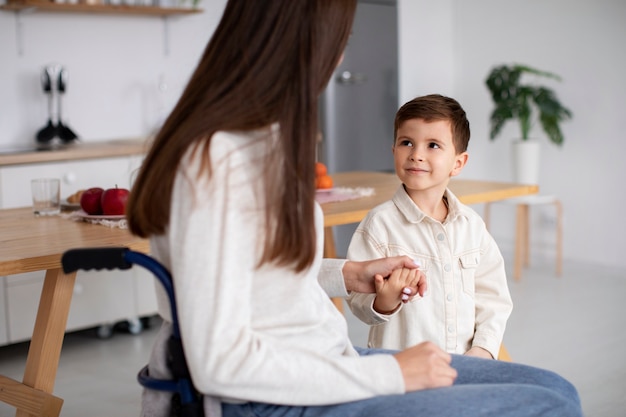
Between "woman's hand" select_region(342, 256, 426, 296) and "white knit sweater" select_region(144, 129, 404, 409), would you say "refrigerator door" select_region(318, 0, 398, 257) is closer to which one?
"woman's hand" select_region(342, 256, 426, 296)

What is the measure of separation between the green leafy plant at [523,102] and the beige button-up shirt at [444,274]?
3076 millimetres

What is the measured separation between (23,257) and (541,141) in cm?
417

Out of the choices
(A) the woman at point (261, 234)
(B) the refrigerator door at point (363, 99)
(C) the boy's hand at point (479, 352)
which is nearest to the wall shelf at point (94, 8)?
(B) the refrigerator door at point (363, 99)

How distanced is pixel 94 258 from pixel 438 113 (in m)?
0.97

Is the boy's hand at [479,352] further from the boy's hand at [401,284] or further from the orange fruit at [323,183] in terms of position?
the orange fruit at [323,183]

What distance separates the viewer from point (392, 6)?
5.43 meters

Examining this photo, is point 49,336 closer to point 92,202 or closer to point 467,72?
point 92,202

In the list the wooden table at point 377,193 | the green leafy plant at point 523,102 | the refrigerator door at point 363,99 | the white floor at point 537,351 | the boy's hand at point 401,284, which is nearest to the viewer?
the boy's hand at point 401,284

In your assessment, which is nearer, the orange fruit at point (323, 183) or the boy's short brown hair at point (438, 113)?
the boy's short brown hair at point (438, 113)

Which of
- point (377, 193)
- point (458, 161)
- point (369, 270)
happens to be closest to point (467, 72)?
point (377, 193)

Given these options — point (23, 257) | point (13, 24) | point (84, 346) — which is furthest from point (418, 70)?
point (23, 257)

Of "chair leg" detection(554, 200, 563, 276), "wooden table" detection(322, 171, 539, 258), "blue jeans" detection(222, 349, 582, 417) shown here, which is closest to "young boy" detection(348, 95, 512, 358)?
"wooden table" detection(322, 171, 539, 258)

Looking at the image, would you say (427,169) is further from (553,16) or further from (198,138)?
(553,16)

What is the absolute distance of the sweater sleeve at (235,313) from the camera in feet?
3.68
